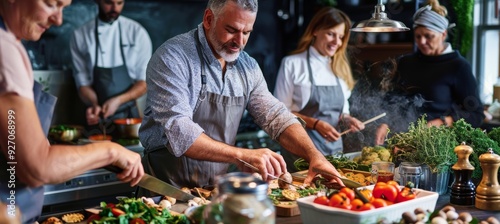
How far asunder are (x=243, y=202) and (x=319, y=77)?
3273 millimetres

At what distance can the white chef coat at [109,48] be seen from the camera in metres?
5.48

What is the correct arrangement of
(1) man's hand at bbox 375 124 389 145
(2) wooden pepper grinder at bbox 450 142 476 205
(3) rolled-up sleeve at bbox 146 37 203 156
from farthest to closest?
(1) man's hand at bbox 375 124 389 145 < (3) rolled-up sleeve at bbox 146 37 203 156 < (2) wooden pepper grinder at bbox 450 142 476 205

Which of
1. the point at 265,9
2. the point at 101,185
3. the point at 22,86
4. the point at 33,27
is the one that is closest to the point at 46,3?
the point at 33,27

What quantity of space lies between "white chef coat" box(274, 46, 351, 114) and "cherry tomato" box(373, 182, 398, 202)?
257cm

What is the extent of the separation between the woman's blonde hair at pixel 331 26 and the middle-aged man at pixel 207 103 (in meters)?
1.48

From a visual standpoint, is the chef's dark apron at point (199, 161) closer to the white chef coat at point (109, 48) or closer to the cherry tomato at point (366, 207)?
the cherry tomato at point (366, 207)

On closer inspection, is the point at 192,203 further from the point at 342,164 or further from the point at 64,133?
the point at 64,133

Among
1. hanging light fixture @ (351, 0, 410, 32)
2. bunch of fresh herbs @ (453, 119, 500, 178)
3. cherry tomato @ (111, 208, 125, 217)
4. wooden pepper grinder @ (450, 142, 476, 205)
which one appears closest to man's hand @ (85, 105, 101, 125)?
hanging light fixture @ (351, 0, 410, 32)

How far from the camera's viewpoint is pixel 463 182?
2.80m

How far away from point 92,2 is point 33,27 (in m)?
3.54

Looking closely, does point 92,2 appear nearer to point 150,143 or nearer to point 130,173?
point 150,143

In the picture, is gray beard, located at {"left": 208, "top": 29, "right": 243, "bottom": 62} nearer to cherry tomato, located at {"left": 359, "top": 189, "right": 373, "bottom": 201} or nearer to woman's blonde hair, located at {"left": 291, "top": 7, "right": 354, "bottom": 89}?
cherry tomato, located at {"left": 359, "top": 189, "right": 373, "bottom": 201}

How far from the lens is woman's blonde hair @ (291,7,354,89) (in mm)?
4965

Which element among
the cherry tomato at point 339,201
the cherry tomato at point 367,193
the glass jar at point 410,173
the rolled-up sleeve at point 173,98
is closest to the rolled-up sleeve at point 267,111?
the rolled-up sleeve at point 173,98
